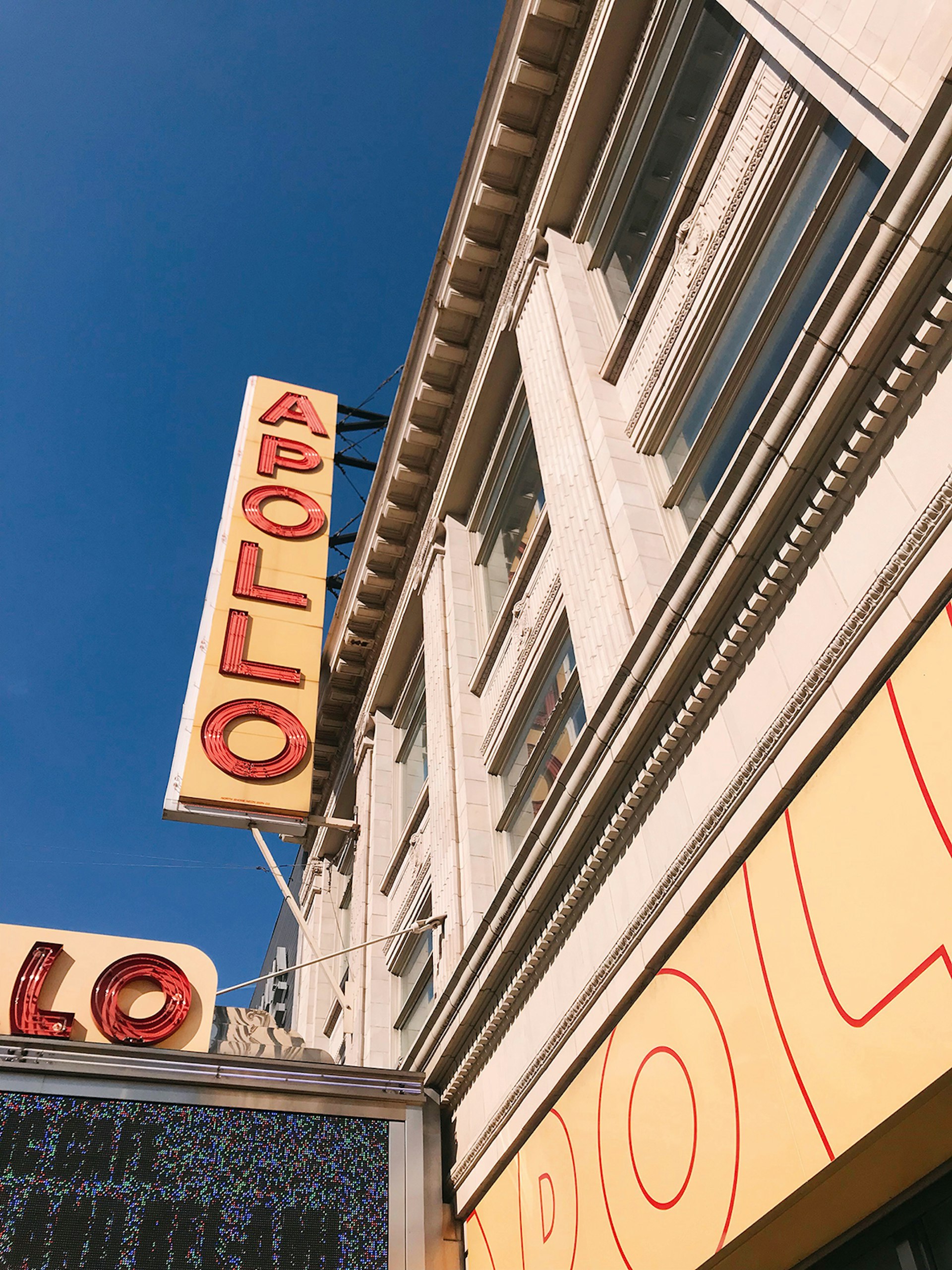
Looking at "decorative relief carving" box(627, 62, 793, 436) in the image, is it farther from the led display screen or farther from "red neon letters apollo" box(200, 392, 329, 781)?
"red neon letters apollo" box(200, 392, 329, 781)

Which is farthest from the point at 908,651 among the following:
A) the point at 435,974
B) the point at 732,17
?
the point at 435,974

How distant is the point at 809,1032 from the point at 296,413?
17766 mm

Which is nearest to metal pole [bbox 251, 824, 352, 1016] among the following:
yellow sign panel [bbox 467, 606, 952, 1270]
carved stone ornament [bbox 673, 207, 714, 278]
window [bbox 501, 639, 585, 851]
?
window [bbox 501, 639, 585, 851]

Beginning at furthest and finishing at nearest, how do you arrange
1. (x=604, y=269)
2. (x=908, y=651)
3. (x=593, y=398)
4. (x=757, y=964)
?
(x=604, y=269) → (x=593, y=398) → (x=757, y=964) → (x=908, y=651)

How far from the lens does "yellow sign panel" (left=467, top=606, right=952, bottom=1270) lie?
13.0 ft

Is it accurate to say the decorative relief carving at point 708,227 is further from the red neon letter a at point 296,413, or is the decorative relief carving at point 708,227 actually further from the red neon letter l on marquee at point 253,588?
the red neon letter a at point 296,413

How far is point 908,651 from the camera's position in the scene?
4.37 metres

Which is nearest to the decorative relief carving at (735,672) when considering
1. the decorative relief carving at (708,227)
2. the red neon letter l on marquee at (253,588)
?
the decorative relief carving at (708,227)

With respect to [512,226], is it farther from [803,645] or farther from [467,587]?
[803,645]

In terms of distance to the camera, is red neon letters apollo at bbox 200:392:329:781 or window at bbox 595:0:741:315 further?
red neon letters apollo at bbox 200:392:329:781

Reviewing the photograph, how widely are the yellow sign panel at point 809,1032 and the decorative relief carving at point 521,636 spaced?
561 cm

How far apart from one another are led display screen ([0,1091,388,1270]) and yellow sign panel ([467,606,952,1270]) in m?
3.28

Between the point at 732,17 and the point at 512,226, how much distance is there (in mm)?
5946

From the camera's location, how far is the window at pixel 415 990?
13.6 metres
